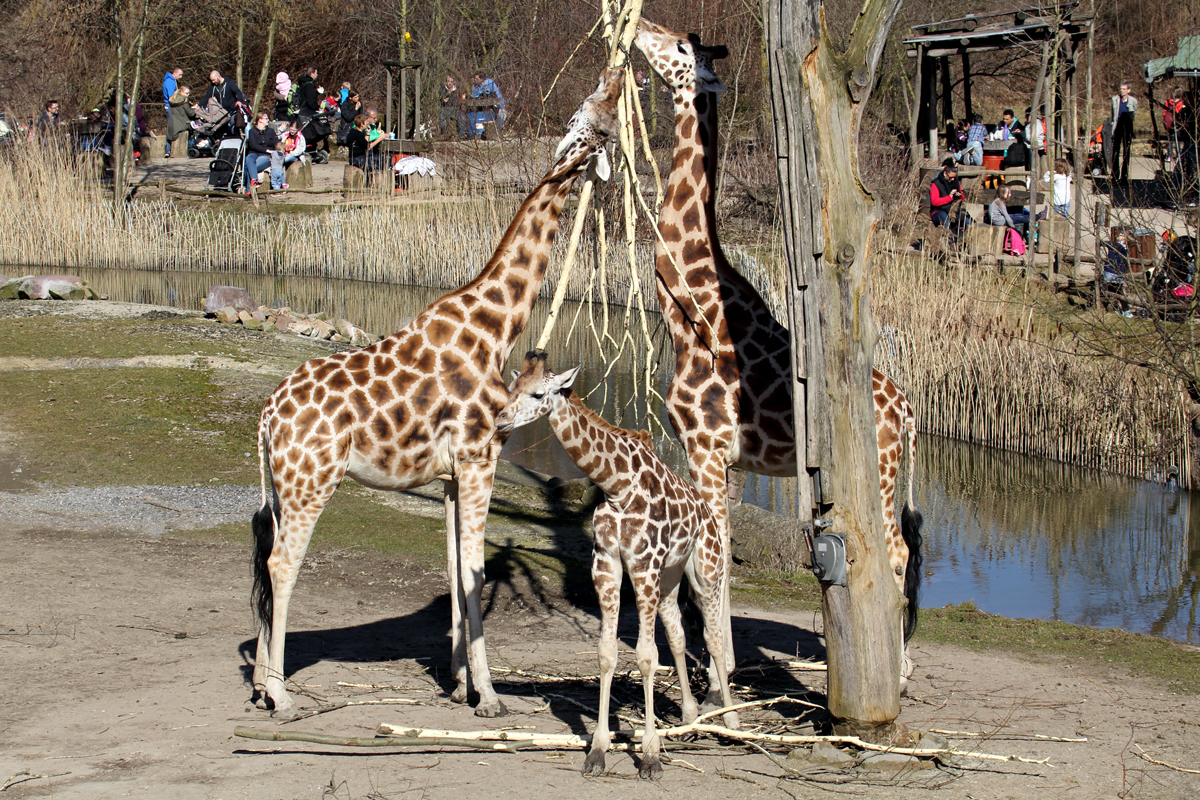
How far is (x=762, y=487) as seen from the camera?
40.8ft

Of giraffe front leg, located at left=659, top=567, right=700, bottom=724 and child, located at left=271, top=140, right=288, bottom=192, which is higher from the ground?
child, located at left=271, top=140, right=288, bottom=192

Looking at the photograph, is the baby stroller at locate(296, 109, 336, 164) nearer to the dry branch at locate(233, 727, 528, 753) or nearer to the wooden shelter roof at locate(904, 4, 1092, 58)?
the wooden shelter roof at locate(904, 4, 1092, 58)

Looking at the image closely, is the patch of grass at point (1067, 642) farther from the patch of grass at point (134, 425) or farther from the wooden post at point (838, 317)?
the patch of grass at point (134, 425)

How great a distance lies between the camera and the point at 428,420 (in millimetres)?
5945

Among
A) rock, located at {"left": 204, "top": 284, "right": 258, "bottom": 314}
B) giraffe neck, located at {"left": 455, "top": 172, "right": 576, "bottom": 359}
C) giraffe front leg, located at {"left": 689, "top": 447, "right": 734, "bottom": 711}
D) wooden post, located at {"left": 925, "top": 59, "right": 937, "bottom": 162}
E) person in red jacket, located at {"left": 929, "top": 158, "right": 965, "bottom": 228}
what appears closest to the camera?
giraffe neck, located at {"left": 455, "top": 172, "right": 576, "bottom": 359}

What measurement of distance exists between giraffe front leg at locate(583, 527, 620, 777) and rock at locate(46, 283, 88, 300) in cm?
1491

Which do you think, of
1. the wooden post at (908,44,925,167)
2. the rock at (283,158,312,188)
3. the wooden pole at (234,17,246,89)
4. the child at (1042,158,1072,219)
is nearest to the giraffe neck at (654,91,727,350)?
the child at (1042,158,1072,219)

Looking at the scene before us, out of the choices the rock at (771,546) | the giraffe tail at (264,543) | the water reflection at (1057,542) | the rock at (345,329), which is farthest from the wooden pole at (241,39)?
the giraffe tail at (264,543)

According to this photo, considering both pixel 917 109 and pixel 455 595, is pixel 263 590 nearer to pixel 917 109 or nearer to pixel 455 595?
pixel 455 595

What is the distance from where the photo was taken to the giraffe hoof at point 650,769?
5.06m

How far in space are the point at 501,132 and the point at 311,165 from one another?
6.32m

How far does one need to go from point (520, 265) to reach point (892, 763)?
10.2 feet

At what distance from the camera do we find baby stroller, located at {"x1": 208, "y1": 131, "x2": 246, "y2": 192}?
1049 inches

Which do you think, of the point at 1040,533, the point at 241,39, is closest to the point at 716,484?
the point at 1040,533
